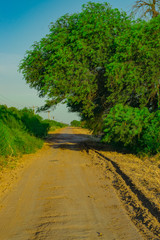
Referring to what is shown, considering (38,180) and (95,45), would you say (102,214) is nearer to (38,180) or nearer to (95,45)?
(38,180)

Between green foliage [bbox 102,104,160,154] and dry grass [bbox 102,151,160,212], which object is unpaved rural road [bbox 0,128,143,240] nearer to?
dry grass [bbox 102,151,160,212]

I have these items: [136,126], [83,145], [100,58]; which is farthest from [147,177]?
[83,145]

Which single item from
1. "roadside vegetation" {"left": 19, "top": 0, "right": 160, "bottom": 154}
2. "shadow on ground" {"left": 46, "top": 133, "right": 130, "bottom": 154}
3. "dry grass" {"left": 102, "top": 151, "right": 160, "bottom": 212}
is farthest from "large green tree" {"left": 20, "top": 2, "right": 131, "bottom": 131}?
"dry grass" {"left": 102, "top": 151, "right": 160, "bottom": 212}

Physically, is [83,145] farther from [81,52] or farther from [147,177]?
[147,177]

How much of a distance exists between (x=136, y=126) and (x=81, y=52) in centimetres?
453

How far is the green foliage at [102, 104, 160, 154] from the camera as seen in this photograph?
10516 mm

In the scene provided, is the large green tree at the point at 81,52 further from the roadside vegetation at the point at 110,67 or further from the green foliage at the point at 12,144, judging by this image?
the green foliage at the point at 12,144

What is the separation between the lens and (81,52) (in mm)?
11781

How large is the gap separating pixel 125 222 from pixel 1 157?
6.64 m

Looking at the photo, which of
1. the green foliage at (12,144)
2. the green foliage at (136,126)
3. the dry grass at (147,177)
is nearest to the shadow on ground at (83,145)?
the green foliage at (136,126)

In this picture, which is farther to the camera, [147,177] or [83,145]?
[83,145]

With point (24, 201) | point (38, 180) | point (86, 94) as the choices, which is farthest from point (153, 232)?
point (86, 94)

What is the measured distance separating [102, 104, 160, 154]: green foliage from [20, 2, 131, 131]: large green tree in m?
2.06

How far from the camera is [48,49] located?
40.4ft
